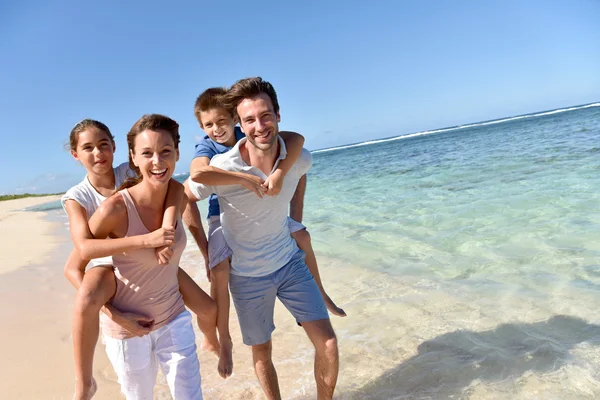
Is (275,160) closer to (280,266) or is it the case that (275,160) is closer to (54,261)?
(280,266)

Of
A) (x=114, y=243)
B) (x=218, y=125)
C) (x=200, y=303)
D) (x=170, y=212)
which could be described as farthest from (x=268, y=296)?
(x=218, y=125)

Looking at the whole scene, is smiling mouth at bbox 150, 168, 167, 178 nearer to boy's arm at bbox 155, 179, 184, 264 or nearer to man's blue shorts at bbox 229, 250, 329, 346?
boy's arm at bbox 155, 179, 184, 264

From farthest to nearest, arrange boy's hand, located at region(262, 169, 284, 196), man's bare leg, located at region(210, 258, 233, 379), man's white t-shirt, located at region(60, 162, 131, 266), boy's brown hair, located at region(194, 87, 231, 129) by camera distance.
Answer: boy's brown hair, located at region(194, 87, 231, 129)
man's bare leg, located at region(210, 258, 233, 379)
boy's hand, located at region(262, 169, 284, 196)
man's white t-shirt, located at region(60, 162, 131, 266)

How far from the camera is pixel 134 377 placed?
2416 mm

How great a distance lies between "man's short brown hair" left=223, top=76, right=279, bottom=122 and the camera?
2.74m

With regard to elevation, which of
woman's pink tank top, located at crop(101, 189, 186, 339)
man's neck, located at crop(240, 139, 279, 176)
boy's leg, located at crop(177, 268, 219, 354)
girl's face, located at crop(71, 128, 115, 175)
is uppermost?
girl's face, located at crop(71, 128, 115, 175)

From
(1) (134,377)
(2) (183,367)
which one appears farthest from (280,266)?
(1) (134,377)

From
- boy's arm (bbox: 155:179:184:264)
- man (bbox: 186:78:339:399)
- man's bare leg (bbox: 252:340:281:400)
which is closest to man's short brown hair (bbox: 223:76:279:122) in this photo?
man (bbox: 186:78:339:399)

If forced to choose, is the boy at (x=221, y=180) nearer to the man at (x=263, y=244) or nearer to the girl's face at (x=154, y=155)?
the man at (x=263, y=244)

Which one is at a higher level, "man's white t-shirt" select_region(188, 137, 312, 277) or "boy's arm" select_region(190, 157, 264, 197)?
"boy's arm" select_region(190, 157, 264, 197)

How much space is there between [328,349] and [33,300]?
486 centimetres

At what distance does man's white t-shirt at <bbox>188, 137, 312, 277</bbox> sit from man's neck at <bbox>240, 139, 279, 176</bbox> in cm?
4

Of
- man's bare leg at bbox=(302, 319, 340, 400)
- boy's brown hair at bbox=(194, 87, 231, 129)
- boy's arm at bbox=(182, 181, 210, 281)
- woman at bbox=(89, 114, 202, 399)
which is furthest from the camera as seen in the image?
boy's brown hair at bbox=(194, 87, 231, 129)

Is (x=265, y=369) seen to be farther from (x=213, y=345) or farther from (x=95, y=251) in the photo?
(x=95, y=251)
